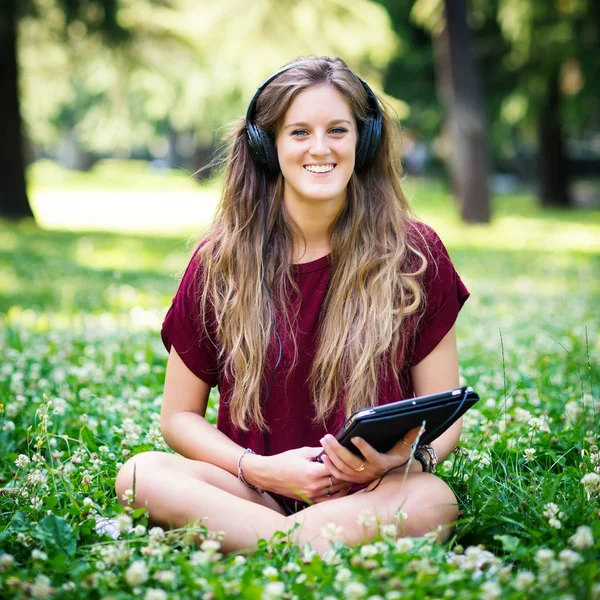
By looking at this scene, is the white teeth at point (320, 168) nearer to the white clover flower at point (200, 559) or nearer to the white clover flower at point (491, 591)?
the white clover flower at point (200, 559)

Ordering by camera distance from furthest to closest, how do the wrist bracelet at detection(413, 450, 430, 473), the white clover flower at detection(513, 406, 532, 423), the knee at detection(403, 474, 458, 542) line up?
the white clover flower at detection(513, 406, 532, 423), the wrist bracelet at detection(413, 450, 430, 473), the knee at detection(403, 474, 458, 542)

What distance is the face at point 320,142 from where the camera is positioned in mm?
3064

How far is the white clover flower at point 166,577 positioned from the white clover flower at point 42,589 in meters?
0.28

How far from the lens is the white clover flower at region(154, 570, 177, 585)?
2123 millimetres

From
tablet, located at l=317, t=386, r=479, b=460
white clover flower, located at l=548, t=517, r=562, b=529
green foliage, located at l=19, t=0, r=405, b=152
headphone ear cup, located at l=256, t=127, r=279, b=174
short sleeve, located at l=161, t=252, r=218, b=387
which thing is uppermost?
green foliage, located at l=19, t=0, r=405, b=152

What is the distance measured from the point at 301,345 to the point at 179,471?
65 cm

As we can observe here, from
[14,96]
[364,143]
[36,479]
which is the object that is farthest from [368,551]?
[14,96]

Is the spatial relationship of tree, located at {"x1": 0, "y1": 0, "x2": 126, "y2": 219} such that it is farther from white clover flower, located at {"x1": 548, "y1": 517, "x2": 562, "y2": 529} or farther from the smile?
white clover flower, located at {"x1": 548, "y1": 517, "x2": 562, "y2": 529}

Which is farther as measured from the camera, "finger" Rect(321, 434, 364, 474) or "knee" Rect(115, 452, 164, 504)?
"knee" Rect(115, 452, 164, 504)

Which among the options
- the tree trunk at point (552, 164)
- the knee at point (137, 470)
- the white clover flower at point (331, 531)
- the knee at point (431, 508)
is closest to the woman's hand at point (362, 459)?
the knee at point (431, 508)

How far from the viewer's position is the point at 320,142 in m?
3.05

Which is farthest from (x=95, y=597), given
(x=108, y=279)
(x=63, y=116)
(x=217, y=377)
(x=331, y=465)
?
(x=63, y=116)

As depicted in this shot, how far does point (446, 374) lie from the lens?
3.06 m

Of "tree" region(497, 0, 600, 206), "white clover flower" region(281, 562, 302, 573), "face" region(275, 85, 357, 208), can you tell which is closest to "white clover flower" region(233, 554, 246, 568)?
"white clover flower" region(281, 562, 302, 573)
